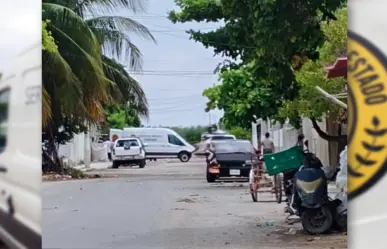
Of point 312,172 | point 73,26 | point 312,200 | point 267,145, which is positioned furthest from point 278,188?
point 73,26

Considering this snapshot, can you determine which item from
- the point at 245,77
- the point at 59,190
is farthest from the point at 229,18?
the point at 59,190

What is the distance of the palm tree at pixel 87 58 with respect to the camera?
344cm

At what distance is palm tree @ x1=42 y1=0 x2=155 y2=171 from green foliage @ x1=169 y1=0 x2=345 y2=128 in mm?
262

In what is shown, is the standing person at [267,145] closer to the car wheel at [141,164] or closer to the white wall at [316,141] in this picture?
the white wall at [316,141]

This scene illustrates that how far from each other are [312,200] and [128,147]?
161cm

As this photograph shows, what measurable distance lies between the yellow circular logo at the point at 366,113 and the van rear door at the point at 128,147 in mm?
940

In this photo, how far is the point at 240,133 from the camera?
373 cm

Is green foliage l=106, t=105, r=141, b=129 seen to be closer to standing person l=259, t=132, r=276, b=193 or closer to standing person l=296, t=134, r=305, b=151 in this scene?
standing person l=259, t=132, r=276, b=193

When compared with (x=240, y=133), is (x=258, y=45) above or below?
above

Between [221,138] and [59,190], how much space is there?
74 centimetres

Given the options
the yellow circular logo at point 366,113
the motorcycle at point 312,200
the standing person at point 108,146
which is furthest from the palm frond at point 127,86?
the motorcycle at point 312,200

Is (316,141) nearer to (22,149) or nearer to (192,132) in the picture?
(192,132)

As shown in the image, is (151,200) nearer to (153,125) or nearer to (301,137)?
(153,125)

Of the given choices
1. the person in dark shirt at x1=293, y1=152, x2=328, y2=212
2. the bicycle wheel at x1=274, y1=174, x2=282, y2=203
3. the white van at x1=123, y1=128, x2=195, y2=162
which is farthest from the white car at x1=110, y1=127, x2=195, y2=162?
the bicycle wheel at x1=274, y1=174, x2=282, y2=203
